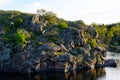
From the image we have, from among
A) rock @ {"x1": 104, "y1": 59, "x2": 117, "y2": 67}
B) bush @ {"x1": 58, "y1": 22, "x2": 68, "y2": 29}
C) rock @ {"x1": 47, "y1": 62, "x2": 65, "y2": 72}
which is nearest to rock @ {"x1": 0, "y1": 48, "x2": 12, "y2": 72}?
rock @ {"x1": 47, "y1": 62, "x2": 65, "y2": 72}

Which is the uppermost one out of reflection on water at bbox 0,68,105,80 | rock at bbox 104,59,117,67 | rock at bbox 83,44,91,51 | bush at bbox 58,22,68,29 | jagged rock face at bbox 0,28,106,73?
bush at bbox 58,22,68,29

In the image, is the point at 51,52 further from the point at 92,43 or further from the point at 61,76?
the point at 92,43

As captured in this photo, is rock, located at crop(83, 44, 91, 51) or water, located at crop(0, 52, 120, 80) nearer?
water, located at crop(0, 52, 120, 80)

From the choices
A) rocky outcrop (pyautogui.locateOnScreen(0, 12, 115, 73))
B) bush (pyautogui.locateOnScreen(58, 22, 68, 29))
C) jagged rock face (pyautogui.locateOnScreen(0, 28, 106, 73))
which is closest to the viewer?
jagged rock face (pyautogui.locateOnScreen(0, 28, 106, 73))

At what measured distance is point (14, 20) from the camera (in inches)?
6481

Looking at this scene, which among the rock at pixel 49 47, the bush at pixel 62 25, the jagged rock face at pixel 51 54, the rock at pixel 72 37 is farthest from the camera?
the bush at pixel 62 25

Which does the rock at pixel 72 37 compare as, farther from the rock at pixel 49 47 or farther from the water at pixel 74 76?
the water at pixel 74 76

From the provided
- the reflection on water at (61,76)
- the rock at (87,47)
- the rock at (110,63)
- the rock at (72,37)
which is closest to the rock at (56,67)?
the reflection on water at (61,76)

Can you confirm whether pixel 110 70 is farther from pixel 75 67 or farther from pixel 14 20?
pixel 14 20

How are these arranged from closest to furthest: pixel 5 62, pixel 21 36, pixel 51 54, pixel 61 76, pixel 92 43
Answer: pixel 61 76
pixel 5 62
pixel 51 54
pixel 21 36
pixel 92 43

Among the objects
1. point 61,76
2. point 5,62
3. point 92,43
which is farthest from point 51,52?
point 92,43

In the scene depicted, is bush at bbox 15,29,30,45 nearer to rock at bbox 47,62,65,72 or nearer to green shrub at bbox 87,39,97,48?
rock at bbox 47,62,65,72

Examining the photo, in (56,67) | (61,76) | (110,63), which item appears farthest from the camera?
(110,63)

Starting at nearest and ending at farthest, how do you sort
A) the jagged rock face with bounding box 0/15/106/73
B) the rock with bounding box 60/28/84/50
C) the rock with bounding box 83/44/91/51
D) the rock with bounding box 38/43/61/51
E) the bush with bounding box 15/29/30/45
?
the jagged rock face with bounding box 0/15/106/73
the rock with bounding box 38/43/61/51
the bush with bounding box 15/29/30/45
the rock with bounding box 60/28/84/50
the rock with bounding box 83/44/91/51
